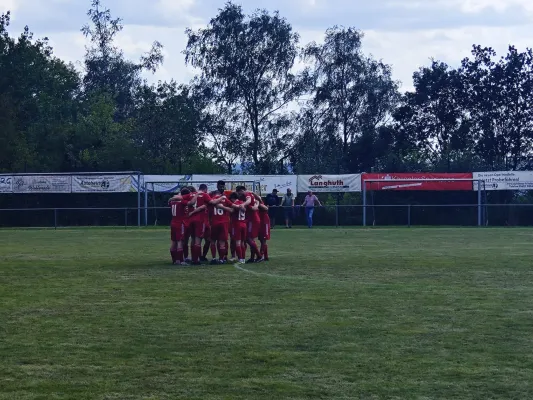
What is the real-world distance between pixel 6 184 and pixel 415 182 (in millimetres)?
18839

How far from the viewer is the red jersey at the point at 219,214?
21.8 metres

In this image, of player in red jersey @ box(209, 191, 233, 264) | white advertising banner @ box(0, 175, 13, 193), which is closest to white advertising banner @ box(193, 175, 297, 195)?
white advertising banner @ box(0, 175, 13, 193)

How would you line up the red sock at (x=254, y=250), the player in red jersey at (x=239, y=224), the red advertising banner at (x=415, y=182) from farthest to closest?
the red advertising banner at (x=415, y=182) → the red sock at (x=254, y=250) → the player in red jersey at (x=239, y=224)

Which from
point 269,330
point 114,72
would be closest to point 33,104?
point 114,72

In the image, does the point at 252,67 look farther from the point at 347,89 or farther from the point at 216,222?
the point at 216,222

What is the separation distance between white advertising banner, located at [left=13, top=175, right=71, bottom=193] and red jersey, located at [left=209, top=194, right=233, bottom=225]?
88.1ft

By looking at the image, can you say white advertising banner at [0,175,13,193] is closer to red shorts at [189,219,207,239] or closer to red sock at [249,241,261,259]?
red sock at [249,241,261,259]

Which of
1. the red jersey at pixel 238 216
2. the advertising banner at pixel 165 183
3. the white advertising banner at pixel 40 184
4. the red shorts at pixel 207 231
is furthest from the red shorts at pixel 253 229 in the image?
the white advertising banner at pixel 40 184

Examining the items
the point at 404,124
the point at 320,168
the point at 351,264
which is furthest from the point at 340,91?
the point at 351,264

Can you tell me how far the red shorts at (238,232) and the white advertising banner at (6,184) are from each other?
2733 centimetres

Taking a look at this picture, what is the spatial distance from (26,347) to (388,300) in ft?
18.7

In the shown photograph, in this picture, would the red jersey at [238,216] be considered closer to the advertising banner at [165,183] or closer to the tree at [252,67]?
the advertising banner at [165,183]

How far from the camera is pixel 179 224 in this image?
71.5 feet

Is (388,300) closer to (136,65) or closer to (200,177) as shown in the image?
(200,177)
